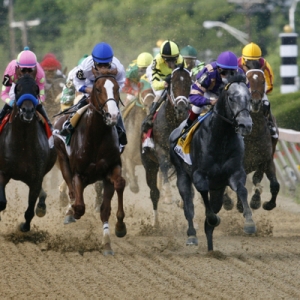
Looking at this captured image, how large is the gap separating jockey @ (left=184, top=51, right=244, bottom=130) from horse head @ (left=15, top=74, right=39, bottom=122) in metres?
1.54

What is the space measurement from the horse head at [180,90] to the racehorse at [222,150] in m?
1.54

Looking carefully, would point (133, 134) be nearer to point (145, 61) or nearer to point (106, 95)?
point (145, 61)

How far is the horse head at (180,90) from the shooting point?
10172 mm

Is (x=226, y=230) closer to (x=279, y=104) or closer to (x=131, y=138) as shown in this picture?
(x=131, y=138)

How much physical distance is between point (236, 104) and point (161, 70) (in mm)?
3589

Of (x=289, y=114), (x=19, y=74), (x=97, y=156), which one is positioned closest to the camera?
(x=97, y=156)

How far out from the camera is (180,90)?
10211mm

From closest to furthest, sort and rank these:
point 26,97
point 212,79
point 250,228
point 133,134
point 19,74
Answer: point 250,228
point 212,79
point 26,97
point 19,74
point 133,134

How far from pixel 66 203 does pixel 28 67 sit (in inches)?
121

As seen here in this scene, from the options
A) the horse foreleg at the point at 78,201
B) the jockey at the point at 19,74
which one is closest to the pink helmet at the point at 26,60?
the jockey at the point at 19,74

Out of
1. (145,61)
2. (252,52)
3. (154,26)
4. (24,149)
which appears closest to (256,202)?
(252,52)

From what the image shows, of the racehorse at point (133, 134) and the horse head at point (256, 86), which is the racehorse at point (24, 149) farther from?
the racehorse at point (133, 134)

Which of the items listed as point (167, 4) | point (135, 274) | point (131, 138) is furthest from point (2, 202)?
point (167, 4)

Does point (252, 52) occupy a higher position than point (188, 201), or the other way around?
point (252, 52)
